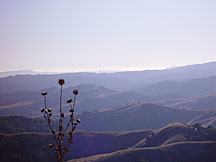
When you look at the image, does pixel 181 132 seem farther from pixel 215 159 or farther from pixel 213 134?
pixel 215 159

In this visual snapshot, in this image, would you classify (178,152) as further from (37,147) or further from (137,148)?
(37,147)

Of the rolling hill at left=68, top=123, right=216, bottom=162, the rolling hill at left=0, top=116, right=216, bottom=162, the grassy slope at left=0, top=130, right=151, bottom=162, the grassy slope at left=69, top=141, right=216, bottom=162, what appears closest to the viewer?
the grassy slope at left=69, top=141, right=216, bottom=162

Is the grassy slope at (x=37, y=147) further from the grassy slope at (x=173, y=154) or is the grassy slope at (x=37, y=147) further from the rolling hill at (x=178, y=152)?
the grassy slope at (x=173, y=154)

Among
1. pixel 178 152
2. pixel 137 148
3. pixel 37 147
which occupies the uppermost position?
pixel 178 152

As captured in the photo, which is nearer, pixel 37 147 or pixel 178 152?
pixel 178 152

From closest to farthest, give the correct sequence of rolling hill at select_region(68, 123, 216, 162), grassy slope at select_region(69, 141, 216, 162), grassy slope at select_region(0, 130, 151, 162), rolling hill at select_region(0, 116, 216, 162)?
1. grassy slope at select_region(69, 141, 216, 162)
2. rolling hill at select_region(68, 123, 216, 162)
3. rolling hill at select_region(0, 116, 216, 162)
4. grassy slope at select_region(0, 130, 151, 162)

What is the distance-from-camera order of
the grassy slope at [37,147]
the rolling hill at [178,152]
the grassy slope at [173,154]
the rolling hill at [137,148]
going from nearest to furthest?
the grassy slope at [173,154], the rolling hill at [178,152], the rolling hill at [137,148], the grassy slope at [37,147]

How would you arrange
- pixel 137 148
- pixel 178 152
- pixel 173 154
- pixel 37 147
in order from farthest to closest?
pixel 37 147 < pixel 137 148 < pixel 178 152 < pixel 173 154

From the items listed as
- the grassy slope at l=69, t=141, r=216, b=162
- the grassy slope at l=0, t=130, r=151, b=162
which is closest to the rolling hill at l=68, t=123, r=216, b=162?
the grassy slope at l=69, t=141, r=216, b=162

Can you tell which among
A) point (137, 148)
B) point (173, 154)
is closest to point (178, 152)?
point (173, 154)

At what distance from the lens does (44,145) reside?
16738 cm

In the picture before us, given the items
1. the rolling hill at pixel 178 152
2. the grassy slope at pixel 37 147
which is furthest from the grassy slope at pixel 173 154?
the grassy slope at pixel 37 147

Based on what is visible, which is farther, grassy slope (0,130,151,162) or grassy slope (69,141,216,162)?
grassy slope (0,130,151,162)

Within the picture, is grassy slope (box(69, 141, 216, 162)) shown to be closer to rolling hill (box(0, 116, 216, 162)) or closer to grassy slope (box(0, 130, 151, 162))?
rolling hill (box(0, 116, 216, 162))
